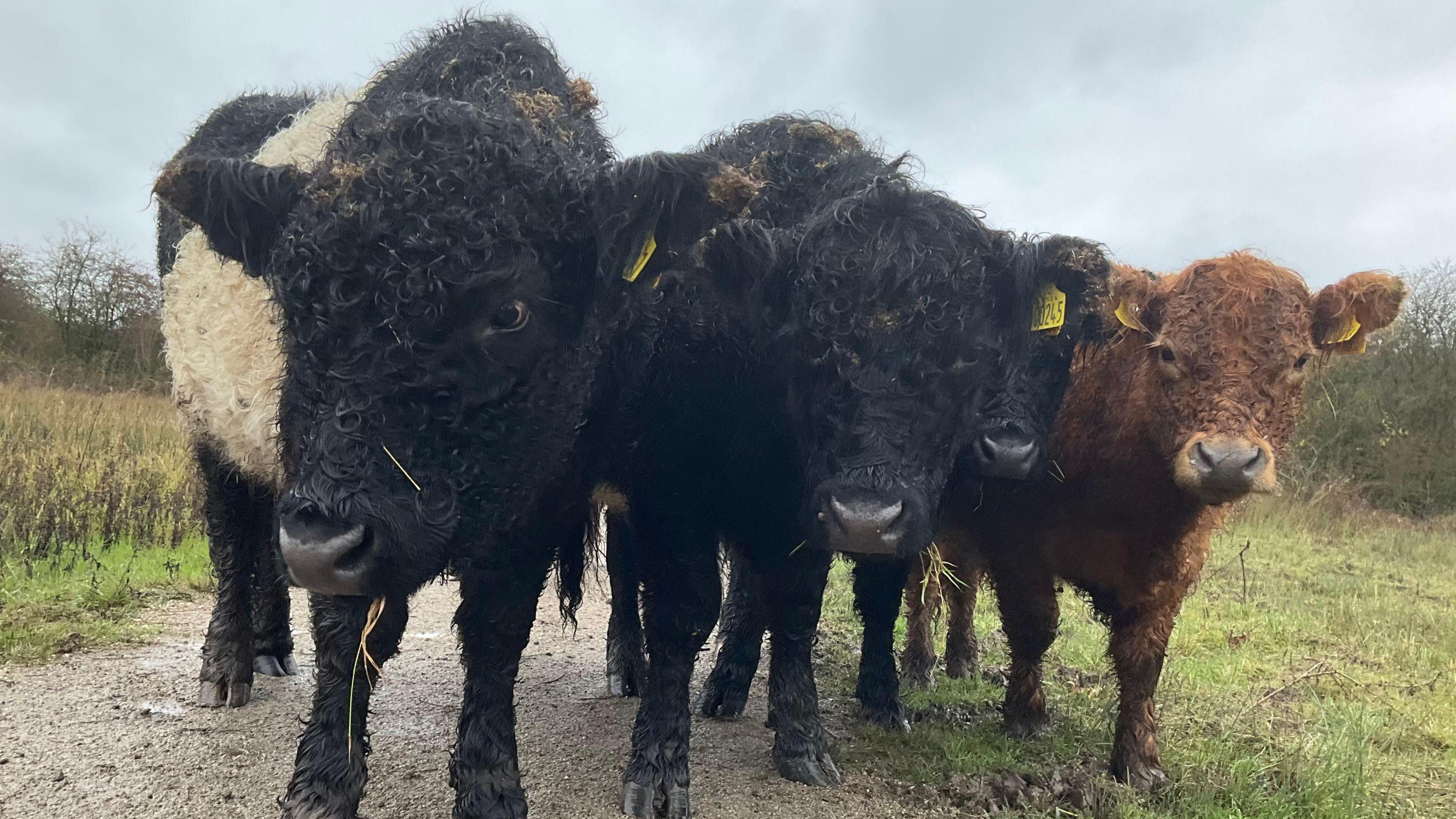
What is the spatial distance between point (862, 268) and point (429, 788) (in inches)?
101

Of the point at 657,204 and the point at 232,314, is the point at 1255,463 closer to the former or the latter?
the point at 657,204

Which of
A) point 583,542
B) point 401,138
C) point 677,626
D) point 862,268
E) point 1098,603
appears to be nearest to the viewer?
point 401,138

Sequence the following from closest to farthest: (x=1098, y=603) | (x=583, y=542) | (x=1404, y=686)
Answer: (x=1098, y=603) → (x=583, y=542) → (x=1404, y=686)

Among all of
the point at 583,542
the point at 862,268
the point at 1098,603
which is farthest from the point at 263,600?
the point at 1098,603

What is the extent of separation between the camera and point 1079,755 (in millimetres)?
3932

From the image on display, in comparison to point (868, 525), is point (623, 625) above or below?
below

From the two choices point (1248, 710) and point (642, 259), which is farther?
point (1248, 710)

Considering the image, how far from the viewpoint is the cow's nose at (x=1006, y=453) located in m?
3.41

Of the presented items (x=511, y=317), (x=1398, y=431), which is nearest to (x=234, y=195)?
(x=511, y=317)

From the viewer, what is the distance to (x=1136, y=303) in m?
3.33

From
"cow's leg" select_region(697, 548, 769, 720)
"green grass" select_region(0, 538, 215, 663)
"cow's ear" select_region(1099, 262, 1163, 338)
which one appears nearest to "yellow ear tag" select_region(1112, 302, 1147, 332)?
"cow's ear" select_region(1099, 262, 1163, 338)

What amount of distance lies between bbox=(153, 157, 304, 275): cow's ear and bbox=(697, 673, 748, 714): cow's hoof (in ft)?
9.66

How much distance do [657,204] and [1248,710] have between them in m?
3.83

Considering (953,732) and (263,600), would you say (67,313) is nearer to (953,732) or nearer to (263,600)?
(263,600)
